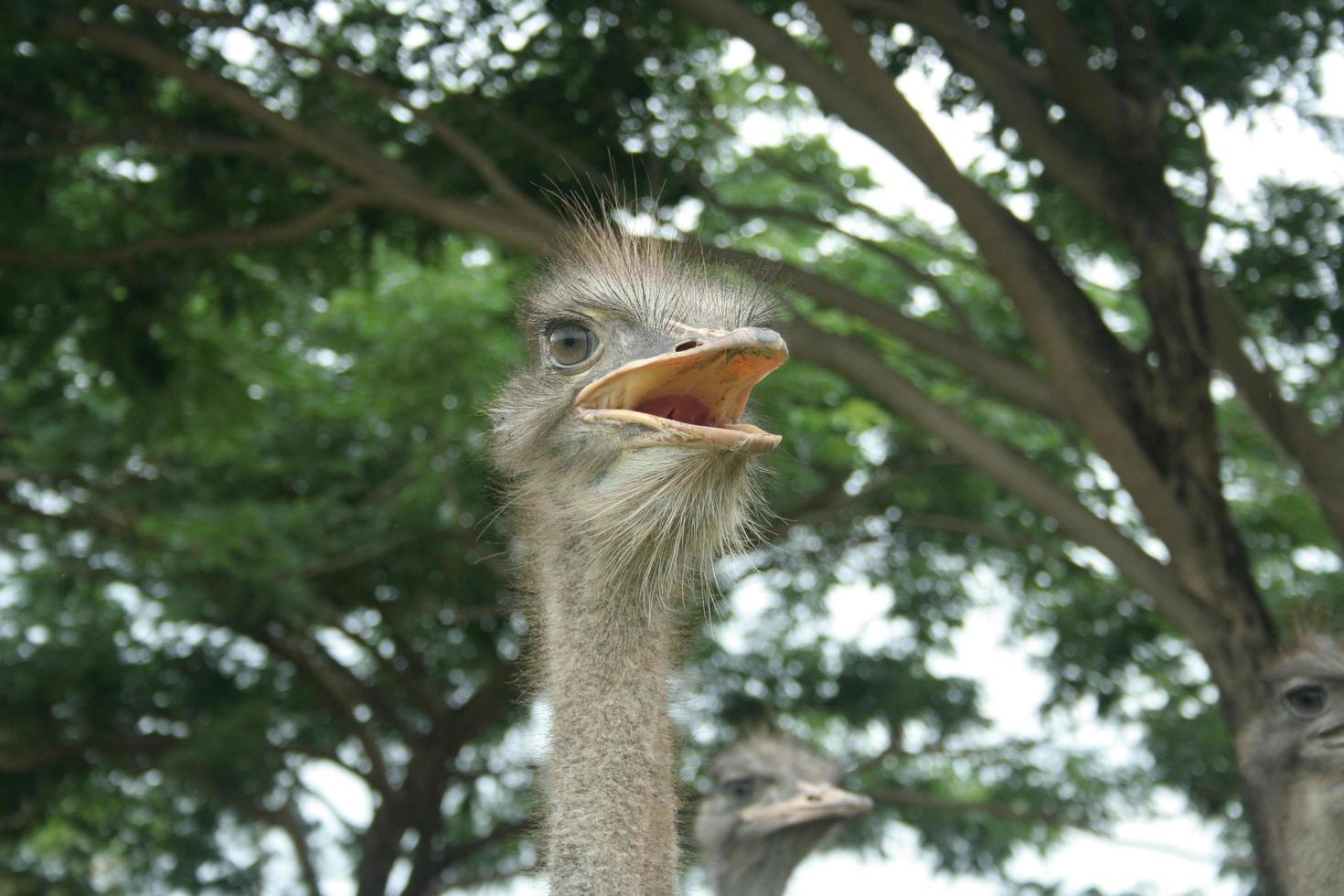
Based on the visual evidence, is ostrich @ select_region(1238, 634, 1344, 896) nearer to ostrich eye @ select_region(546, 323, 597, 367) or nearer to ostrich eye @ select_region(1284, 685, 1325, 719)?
ostrich eye @ select_region(1284, 685, 1325, 719)

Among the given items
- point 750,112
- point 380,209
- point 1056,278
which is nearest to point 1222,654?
point 1056,278

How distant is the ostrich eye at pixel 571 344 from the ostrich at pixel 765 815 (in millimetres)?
2863

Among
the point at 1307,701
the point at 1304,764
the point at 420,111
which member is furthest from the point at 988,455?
the point at 420,111

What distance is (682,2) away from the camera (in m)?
5.29

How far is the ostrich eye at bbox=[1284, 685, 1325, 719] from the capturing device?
4133 millimetres

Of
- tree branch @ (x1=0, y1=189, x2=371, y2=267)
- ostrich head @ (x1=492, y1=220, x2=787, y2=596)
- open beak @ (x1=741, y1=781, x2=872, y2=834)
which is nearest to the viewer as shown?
ostrich head @ (x1=492, y1=220, x2=787, y2=596)

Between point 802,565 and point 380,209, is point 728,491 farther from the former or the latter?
point 802,565

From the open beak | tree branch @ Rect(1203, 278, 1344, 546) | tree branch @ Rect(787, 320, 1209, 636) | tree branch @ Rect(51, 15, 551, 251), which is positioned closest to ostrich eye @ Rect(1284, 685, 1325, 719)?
tree branch @ Rect(787, 320, 1209, 636)

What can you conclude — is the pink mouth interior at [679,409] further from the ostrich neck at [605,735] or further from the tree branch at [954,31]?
the tree branch at [954,31]

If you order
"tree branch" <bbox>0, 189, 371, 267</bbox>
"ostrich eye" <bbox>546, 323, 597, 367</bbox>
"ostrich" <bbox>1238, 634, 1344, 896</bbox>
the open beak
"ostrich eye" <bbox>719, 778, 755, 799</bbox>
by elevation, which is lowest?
"ostrich" <bbox>1238, 634, 1344, 896</bbox>

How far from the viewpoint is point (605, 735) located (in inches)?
103

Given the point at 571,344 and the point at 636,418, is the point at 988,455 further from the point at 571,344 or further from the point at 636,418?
the point at 636,418

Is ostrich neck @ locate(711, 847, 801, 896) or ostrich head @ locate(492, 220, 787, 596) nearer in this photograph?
ostrich head @ locate(492, 220, 787, 596)

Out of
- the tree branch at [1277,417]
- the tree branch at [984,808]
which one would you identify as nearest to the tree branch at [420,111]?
the tree branch at [1277,417]
